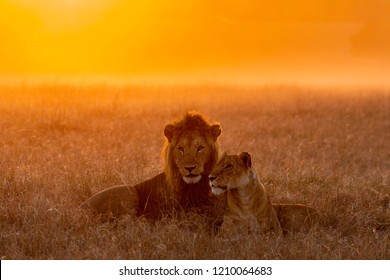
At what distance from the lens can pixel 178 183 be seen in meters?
6.03

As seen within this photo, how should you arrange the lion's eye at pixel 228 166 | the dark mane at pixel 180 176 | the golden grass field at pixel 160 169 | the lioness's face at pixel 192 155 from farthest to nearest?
the dark mane at pixel 180 176 < the lioness's face at pixel 192 155 < the lion's eye at pixel 228 166 < the golden grass field at pixel 160 169

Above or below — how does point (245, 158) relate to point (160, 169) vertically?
above

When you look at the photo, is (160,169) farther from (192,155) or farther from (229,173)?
(229,173)

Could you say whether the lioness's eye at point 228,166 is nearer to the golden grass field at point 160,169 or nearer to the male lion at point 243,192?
the male lion at point 243,192

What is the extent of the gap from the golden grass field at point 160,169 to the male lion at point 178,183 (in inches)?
7.7

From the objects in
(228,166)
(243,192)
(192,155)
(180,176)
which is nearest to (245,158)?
(228,166)

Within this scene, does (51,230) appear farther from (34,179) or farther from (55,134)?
(55,134)

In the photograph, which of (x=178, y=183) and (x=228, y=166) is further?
(x=178, y=183)

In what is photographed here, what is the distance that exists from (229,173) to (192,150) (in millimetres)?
419

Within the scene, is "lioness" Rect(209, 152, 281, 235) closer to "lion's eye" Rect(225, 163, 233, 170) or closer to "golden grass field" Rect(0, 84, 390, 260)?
"lion's eye" Rect(225, 163, 233, 170)

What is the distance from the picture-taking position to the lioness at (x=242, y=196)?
18.4ft

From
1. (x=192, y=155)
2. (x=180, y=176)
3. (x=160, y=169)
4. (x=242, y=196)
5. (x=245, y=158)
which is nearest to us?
(x=245, y=158)

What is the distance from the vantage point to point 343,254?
5.46 meters

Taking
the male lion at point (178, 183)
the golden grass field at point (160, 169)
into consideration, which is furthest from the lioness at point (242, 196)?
the male lion at point (178, 183)
